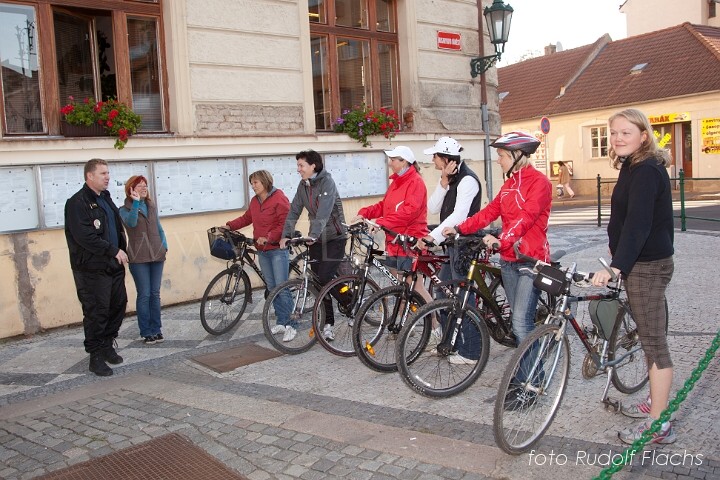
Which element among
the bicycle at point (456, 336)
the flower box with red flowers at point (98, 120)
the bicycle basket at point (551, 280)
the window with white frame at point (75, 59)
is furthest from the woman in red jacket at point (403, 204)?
the window with white frame at point (75, 59)

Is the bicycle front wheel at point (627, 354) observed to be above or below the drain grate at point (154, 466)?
above

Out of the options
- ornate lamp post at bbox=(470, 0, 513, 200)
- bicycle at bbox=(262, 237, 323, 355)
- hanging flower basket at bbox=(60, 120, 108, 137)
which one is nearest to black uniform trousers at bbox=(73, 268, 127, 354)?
bicycle at bbox=(262, 237, 323, 355)

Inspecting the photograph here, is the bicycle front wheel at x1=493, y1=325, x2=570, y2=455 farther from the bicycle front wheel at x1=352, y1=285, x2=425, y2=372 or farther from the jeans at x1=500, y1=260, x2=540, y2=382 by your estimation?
the bicycle front wheel at x1=352, y1=285, x2=425, y2=372

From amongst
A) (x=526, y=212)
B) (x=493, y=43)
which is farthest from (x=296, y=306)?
(x=493, y=43)

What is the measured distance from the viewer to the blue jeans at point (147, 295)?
6.80m

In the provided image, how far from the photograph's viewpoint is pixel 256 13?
9.18 m

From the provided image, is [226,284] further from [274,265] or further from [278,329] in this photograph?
[278,329]

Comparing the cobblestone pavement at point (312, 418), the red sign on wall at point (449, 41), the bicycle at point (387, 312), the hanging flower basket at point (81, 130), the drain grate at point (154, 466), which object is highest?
the red sign on wall at point (449, 41)

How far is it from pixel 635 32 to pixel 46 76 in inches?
1479

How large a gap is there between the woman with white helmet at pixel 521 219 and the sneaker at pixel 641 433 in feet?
2.94

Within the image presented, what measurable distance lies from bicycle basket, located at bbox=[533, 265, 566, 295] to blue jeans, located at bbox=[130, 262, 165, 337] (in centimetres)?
411

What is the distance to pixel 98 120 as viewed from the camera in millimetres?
7961

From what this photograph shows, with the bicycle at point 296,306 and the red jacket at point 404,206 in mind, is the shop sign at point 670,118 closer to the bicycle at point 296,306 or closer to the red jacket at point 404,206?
the red jacket at point 404,206

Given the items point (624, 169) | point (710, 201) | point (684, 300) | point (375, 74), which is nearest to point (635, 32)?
point (710, 201)
